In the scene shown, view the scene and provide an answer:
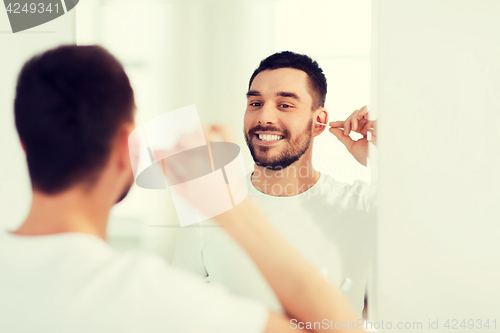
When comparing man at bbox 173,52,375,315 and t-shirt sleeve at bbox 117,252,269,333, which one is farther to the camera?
man at bbox 173,52,375,315

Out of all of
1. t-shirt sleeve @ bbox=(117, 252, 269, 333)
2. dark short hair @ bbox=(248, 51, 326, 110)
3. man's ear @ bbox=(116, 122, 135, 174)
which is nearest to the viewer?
t-shirt sleeve @ bbox=(117, 252, 269, 333)

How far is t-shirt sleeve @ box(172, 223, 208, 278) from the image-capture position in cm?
75

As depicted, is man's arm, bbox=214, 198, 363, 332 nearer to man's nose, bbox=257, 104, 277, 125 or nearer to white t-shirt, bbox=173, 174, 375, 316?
white t-shirt, bbox=173, 174, 375, 316

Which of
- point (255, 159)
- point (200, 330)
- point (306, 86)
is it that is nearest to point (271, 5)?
point (306, 86)

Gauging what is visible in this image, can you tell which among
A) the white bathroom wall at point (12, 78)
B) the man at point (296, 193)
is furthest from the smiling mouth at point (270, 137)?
the white bathroom wall at point (12, 78)

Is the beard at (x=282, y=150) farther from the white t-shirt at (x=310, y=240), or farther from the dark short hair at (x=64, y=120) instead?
the dark short hair at (x=64, y=120)

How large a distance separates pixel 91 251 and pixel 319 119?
1.67 feet

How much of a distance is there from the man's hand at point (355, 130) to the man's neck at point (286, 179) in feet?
0.29

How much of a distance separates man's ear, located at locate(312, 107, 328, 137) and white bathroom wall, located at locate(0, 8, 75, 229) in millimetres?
559

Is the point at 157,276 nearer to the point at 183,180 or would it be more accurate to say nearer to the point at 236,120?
the point at 183,180

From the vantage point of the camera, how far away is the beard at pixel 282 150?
76 centimetres

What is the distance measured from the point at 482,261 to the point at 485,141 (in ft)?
0.87

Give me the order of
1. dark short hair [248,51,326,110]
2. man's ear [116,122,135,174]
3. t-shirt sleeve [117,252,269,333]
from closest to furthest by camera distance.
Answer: t-shirt sleeve [117,252,269,333]
man's ear [116,122,135,174]
dark short hair [248,51,326,110]

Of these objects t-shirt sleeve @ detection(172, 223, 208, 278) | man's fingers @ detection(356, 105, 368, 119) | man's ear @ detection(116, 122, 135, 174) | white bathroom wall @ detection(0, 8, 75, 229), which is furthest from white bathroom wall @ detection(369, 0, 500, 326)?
white bathroom wall @ detection(0, 8, 75, 229)
